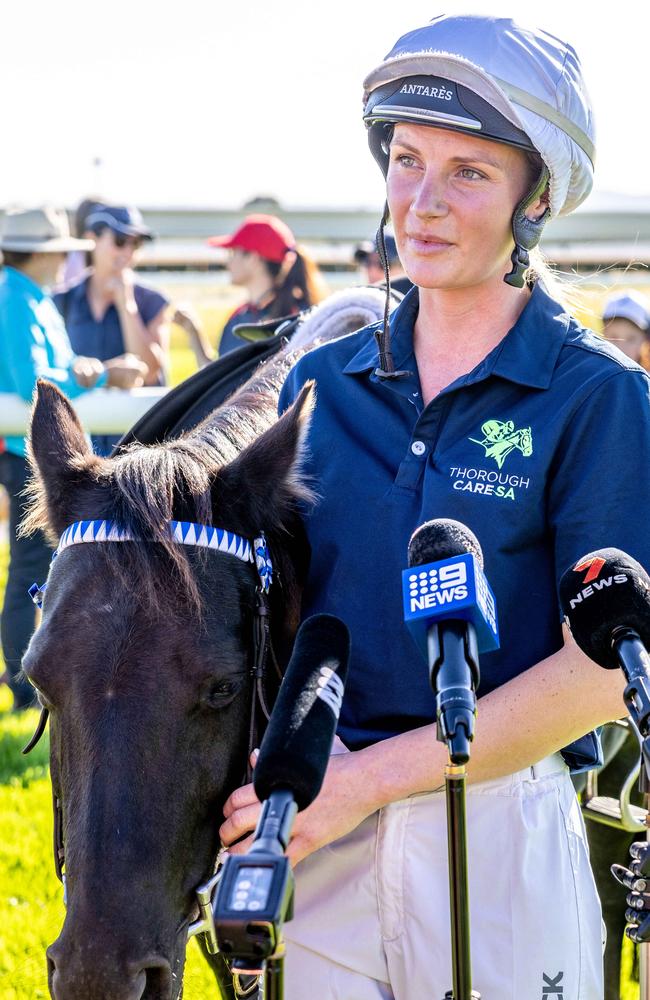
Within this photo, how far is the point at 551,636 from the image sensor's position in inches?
96.6

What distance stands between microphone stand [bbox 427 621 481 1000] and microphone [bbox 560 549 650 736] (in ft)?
0.53

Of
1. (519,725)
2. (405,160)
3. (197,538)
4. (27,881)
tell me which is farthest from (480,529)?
(27,881)

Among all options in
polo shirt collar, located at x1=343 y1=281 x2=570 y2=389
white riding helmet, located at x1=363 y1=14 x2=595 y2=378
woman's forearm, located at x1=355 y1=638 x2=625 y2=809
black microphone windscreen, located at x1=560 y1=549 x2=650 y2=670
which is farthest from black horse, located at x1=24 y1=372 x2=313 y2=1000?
black microphone windscreen, located at x1=560 y1=549 x2=650 y2=670

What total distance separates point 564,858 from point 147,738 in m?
0.89

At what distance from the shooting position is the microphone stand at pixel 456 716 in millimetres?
1585

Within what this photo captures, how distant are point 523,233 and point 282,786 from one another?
1.42 meters

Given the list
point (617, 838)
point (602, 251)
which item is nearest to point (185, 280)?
point (602, 251)

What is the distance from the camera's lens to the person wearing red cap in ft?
23.1

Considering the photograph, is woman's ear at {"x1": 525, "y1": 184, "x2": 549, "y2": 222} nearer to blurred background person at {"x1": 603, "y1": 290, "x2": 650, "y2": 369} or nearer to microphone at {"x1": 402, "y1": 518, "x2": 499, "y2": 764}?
microphone at {"x1": 402, "y1": 518, "x2": 499, "y2": 764}

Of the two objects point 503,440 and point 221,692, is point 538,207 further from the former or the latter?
point 221,692

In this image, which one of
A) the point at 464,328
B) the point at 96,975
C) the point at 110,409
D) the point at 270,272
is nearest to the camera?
the point at 96,975

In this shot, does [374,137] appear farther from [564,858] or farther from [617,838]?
[617,838]

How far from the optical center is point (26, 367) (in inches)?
277

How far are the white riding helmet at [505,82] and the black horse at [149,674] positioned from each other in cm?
67
